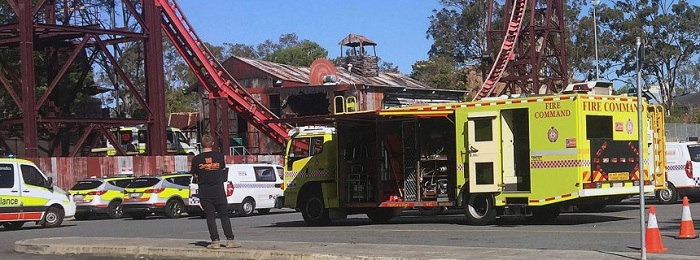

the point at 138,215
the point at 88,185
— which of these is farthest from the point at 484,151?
the point at 88,185

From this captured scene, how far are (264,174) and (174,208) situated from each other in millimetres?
3312

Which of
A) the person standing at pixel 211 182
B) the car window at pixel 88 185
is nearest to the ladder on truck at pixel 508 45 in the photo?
the car window at pixel 88 185

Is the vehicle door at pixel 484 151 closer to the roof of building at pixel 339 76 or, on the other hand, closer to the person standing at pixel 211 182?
the person standing at pixel 211 182

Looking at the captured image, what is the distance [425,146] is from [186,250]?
734 centimetres

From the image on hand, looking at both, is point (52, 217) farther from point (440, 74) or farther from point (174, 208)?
Answer: point (440, 74)

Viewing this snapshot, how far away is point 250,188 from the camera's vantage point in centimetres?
2952

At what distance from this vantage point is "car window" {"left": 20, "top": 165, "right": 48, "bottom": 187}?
25594mm

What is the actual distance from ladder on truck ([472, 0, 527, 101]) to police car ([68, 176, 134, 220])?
24.1 m

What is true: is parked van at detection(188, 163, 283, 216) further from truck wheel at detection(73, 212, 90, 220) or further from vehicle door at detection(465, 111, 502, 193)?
vehicle door at detection(465, 111, 502, 193)

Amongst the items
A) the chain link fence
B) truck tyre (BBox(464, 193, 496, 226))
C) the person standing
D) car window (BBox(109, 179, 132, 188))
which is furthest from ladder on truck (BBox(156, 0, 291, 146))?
the person standing

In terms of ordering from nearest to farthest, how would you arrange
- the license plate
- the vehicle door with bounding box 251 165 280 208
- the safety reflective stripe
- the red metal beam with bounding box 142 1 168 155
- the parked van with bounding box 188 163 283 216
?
the safety reflective stripe, the license plate, the parked van with bounding box 188 163 283 216, the vehicle door with bounding box 251 165 280 208, the red metal beam with bounding box 142 1 168 155

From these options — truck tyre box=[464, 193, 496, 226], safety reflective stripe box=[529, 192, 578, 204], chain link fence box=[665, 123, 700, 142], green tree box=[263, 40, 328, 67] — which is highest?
green tree box=[263, 40, 328, 67]

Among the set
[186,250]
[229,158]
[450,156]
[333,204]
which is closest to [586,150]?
[450,156]

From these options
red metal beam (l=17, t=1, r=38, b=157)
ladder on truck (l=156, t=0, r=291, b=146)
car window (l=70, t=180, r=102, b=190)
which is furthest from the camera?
ladder on truck (l=156, t=0, r=291, b=146)
